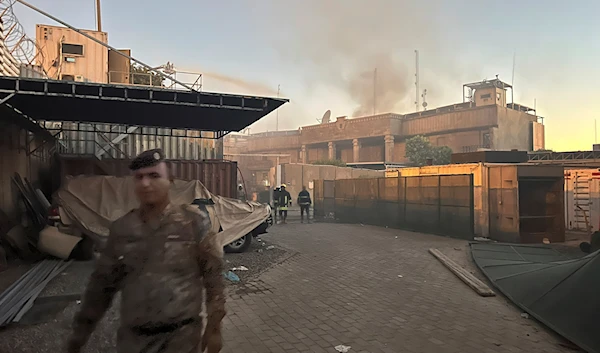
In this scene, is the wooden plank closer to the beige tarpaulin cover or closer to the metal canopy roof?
the beige tarpaulin cover

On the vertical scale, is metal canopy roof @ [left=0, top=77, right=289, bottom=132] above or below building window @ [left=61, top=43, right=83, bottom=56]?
below

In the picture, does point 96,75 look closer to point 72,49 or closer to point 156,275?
point 72,49

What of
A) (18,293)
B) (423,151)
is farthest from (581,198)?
(423,151)

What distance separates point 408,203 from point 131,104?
10.7 meters

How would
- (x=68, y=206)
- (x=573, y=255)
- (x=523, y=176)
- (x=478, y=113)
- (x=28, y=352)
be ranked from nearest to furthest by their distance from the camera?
(x=28, y=352), (x=68, y=206), (x=573, y=255), (x=523, y=176), (x=478, y=113)

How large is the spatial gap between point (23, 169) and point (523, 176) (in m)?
14.8

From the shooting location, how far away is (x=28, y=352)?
170 inches

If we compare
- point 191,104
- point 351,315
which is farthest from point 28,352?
point 191,104

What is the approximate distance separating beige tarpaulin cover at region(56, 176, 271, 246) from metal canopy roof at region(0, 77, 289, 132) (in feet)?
6.19

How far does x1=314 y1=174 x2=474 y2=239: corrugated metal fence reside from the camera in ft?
43.6

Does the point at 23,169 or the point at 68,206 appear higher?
the point at 23,169

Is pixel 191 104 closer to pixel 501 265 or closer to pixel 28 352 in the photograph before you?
pixel 28 352

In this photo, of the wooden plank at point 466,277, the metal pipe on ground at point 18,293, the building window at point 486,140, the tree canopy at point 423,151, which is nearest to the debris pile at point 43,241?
the metal pipe on ground at point 18,293

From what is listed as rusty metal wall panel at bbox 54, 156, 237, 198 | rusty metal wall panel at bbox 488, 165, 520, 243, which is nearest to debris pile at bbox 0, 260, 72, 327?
rusty metal wall panel at bbox 54, 156, 237, 198
